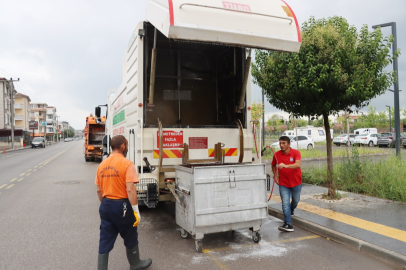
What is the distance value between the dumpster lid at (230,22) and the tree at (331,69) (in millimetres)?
1898

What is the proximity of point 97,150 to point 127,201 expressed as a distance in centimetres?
1783

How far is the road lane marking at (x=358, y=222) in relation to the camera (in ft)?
16.3

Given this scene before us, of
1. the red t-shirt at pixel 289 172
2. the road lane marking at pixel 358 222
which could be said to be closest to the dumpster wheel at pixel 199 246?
the red t-shirt at pixel 289 172

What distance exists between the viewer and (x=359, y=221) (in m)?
5.72

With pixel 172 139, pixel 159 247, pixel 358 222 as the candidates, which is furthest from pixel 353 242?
pixel 172 139

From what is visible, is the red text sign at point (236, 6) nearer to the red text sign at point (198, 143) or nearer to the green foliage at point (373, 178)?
the red text sign at point (198, 143)

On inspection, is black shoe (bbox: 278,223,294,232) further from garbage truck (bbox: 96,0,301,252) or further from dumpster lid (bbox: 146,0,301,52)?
dumpster lid (bbox: 146,0,301,52)

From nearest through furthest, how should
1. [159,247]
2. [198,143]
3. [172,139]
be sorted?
[159,247] → [172,139] → [198,143]

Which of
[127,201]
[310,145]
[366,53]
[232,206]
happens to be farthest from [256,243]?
[310,145]

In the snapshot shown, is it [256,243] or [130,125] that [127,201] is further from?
[130,125]

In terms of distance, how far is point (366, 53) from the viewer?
7074 mm

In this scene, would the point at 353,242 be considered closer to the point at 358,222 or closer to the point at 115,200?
the point at 358,222

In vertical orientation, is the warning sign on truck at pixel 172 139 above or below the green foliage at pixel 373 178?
above

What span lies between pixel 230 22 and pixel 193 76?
277cm
